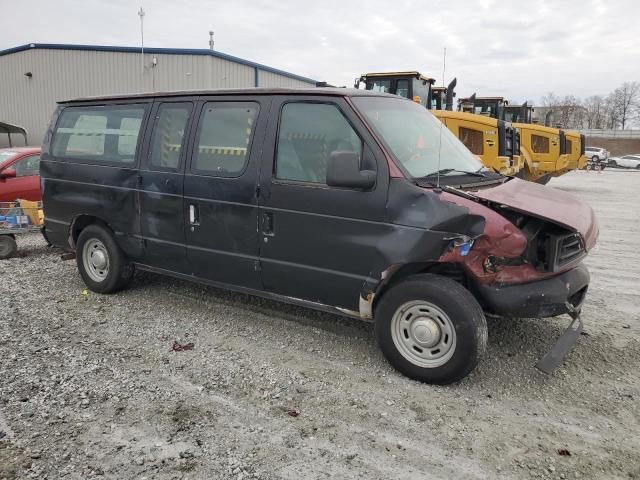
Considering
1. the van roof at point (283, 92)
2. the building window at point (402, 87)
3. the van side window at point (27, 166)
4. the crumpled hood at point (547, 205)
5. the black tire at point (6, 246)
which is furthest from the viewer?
the building window at point (402, 87)

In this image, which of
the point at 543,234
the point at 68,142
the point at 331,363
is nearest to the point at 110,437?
the point at 331,363

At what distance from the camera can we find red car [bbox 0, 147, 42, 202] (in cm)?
892

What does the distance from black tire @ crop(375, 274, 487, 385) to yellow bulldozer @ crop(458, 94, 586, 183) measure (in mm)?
12451

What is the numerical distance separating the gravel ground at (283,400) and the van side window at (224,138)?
1493 millimetres

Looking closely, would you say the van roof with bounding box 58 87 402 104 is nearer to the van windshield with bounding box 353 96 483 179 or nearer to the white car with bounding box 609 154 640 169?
the van windshield with bounding box 353 96 483 179

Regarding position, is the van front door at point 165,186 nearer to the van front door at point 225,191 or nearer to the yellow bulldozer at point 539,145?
the van front door at point 225,191

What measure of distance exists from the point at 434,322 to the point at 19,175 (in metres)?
8.32

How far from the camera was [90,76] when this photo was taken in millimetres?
22688

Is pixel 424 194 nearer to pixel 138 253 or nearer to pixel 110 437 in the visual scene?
pixel 110 437

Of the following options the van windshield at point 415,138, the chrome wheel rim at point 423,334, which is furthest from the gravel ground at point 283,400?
the van windshield at point 415,138

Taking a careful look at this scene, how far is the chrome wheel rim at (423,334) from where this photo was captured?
370 cm

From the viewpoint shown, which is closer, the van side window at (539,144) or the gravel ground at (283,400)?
the gravel ground at (283,400)

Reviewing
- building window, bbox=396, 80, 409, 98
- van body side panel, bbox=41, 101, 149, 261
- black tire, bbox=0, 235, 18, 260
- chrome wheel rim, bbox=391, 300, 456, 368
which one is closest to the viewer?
chrome wheel rim, bbox=391, 300, 456, 368

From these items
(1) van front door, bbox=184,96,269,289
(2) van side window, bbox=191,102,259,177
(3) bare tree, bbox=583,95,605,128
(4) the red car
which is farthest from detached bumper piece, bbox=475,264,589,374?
(3) bare tree, bbox=583,95,605,128
